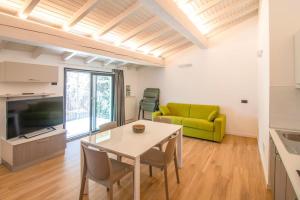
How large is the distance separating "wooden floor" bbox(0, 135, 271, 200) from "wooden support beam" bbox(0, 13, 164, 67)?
80.8 inches

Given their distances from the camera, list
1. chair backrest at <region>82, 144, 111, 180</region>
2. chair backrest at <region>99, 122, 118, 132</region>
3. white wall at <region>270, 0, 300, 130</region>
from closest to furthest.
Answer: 1. chair backrest at <region>82, 144, 111, 180</region>
2. white wall at <region>270, 0, 300, 130</region>
3. chair backrest at <region>99, 122, 118, 132</region>

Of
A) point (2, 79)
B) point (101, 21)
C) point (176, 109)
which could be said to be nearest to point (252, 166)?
point (176, 109)

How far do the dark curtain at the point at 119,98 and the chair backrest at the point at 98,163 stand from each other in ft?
12.2

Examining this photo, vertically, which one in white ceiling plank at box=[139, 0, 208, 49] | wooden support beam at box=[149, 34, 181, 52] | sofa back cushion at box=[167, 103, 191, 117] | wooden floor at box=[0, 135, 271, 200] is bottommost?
wooden floor at box=[0, 135, 271, 200]

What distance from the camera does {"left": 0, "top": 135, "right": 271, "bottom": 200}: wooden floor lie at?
216cm

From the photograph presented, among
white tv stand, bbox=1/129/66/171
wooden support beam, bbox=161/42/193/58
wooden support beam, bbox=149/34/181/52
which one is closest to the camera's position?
white tv stand, bbox=1/129/66/171

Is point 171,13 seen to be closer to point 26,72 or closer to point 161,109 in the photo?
point 26,72

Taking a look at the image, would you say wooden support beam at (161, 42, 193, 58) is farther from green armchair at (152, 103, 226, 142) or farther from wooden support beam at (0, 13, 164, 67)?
wooden support beam at (0, 13, 164, 67)

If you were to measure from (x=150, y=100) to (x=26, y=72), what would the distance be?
12.7 ft

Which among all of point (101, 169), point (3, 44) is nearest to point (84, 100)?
point (3, 44)

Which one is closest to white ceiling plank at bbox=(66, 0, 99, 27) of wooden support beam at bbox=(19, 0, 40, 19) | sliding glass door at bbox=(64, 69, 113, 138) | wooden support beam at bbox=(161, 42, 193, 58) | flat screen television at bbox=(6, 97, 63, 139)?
wooden support beam at bbox=(19, 0, 40, 19)

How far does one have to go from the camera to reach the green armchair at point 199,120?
4160mm

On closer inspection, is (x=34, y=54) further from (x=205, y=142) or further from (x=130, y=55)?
(x=205, y=142)

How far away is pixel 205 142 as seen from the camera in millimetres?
4238
